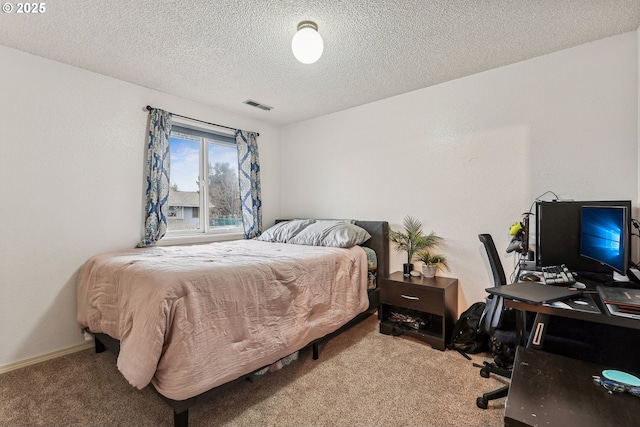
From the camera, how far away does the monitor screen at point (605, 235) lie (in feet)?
5.33

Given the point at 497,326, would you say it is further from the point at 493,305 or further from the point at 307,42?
the point at 307,42

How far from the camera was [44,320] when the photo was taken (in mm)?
2336

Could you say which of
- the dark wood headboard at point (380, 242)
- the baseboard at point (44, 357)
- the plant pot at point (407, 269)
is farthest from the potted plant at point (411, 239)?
the baseboard at point (44, 357)

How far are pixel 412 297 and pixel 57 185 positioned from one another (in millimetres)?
3210

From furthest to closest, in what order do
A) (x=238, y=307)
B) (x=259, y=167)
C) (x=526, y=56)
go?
(x=259, y=167), (x=526, y=56), (x=238, y=307)

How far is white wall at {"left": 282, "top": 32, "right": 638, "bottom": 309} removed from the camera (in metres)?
2.15

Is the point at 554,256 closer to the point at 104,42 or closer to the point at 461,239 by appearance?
the point at 461,239

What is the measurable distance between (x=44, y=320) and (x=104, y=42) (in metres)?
2.25

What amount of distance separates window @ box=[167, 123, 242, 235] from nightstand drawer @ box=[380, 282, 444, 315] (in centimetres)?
215

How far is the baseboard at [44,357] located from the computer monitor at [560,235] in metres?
3.77

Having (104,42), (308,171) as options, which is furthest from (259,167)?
(104,42)

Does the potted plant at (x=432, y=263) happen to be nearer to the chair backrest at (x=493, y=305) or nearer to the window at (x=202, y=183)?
the chair backrest at (x=493, y=305)

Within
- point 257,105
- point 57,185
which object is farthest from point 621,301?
point 57,185

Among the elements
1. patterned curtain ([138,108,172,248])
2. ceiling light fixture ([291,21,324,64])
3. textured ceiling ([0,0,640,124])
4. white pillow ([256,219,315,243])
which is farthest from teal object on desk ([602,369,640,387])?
patterned curtain ([138,108,172,248])
